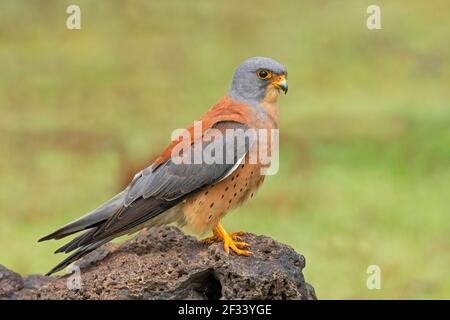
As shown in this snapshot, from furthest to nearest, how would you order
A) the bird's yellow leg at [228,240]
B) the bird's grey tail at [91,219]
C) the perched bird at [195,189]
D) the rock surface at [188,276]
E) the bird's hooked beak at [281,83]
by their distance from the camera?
the bird's hooked beak at [281,83], the perched bird at [195,189], the bird's grey tail at [91,219], the bird's yellow leg at [228,240], the rock surface at [188,276]

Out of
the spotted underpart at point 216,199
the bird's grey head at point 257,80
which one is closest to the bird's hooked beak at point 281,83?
the bird's grey head at point 257,80

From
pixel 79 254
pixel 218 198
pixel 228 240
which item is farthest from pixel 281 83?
pixel 79 254

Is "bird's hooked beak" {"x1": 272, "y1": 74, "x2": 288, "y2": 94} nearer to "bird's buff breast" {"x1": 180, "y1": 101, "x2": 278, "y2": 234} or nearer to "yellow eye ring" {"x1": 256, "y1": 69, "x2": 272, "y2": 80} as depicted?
"yellow eye ring" {"x1": 256, "y1": 69, "x2": 272, "y2": 80}

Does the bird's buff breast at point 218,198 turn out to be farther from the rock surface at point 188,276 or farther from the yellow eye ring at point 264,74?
the yellow eye ring at point 264,74

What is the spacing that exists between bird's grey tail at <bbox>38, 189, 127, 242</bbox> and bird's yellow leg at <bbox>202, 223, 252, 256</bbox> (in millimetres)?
617

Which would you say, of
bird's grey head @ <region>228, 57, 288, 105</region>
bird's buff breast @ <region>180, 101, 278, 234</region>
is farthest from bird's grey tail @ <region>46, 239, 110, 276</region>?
bird's grey head @ <region>228, 57, 288, 105</region>

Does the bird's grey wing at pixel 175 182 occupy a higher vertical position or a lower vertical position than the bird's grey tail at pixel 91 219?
higher

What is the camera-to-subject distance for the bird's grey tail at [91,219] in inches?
259

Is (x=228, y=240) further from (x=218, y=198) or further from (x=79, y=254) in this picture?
(x=79, y=254)

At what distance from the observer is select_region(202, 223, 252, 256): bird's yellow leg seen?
6402 millimetres

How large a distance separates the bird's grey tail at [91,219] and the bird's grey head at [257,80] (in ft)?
3.38

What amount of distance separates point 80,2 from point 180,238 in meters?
15.6
